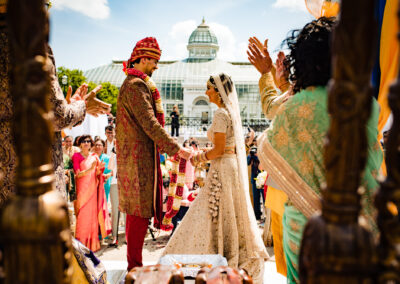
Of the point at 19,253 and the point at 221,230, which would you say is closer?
the point at 19,253

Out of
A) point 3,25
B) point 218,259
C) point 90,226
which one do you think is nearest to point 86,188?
point 90,226

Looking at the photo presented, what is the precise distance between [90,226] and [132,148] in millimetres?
3056

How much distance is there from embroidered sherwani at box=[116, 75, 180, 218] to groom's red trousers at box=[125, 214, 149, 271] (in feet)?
0.30

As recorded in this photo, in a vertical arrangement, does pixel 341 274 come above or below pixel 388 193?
below

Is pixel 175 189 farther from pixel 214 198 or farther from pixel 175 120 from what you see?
pixel 175 120

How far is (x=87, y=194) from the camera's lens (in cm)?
525

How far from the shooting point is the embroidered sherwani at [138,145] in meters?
2.77

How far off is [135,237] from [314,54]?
7.17 ft

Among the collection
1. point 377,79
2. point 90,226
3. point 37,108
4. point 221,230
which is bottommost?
point 90,226

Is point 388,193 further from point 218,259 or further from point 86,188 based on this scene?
point 86,188

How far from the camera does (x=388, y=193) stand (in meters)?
0.67

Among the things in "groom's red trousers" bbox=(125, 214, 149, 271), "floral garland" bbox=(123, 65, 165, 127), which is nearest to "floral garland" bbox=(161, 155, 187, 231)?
"groom's red trousers" bbox=(125, 214, 149, 271)

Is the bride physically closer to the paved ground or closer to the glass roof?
the paved ground

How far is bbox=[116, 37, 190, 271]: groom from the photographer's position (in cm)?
278
